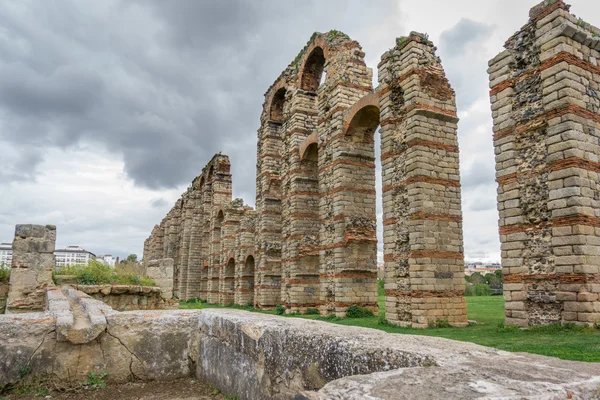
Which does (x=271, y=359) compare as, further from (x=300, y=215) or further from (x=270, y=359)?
(x=300, y=215)

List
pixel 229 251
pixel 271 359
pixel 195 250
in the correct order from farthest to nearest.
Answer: pixel 195 250, pixel 229 251, pixel 271 359

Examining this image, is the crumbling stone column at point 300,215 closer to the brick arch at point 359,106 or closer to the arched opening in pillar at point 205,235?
the brick arch at point 359,106

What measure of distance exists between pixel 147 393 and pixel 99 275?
948cm

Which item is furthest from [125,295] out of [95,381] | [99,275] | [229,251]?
[229,251]

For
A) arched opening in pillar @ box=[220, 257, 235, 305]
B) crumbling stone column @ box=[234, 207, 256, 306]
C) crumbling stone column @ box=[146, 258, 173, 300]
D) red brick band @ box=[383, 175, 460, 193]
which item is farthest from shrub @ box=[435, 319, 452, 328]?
arched opening in pillar @ box=[220, 257, 235, 305]

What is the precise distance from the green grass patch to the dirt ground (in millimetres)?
8541

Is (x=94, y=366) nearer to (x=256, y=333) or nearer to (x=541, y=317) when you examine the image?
(x=256, y=333)

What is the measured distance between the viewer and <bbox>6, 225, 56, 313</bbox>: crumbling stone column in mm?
10008

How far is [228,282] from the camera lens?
88.4 feet

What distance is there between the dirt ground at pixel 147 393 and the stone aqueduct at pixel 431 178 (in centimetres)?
677

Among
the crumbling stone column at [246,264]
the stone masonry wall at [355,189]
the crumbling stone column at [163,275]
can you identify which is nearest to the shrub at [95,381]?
the stone masonry wall at [355,189]

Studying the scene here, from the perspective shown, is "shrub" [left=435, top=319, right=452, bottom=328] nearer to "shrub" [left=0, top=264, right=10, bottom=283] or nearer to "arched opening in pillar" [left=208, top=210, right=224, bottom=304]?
"shrub" [left=0, top=264, right=10, bottom=283]

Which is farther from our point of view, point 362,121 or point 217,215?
point 217,215

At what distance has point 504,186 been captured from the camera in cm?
884
